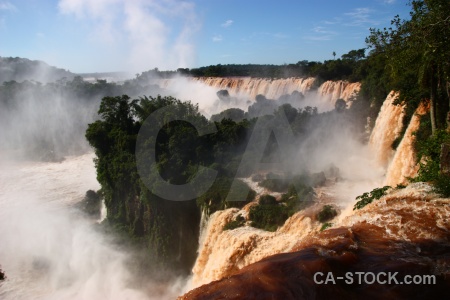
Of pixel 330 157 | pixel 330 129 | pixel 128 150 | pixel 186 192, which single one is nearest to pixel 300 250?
pixel 186 192

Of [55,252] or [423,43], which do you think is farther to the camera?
[55,252]

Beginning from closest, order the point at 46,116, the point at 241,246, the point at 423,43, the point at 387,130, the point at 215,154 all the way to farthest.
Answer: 1. the point at 423,43
2. the point at 241,246
3. the point at 387,130
4. the point at 215,154
5. the point at 46,116

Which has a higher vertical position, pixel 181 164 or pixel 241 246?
pixel 181 164

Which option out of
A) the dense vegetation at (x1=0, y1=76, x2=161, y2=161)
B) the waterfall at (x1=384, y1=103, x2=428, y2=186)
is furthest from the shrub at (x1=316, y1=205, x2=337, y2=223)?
the dense vegetation at (x1=0, y1=76, x2=161, y2=161)

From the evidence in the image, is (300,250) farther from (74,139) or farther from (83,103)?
(83,103)

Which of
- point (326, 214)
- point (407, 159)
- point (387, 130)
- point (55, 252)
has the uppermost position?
point (387, 130)

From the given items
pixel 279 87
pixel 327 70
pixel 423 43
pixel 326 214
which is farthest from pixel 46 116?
pixel 423 43

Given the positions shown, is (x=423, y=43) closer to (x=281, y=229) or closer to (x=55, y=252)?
(x=281, y=229)

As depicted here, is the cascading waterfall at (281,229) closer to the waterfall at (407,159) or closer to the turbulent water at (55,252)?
the waterfall at (407,159)

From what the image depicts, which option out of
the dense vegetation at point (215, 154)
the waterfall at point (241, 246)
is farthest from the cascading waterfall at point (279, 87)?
the waterfall at point (241, 246)
